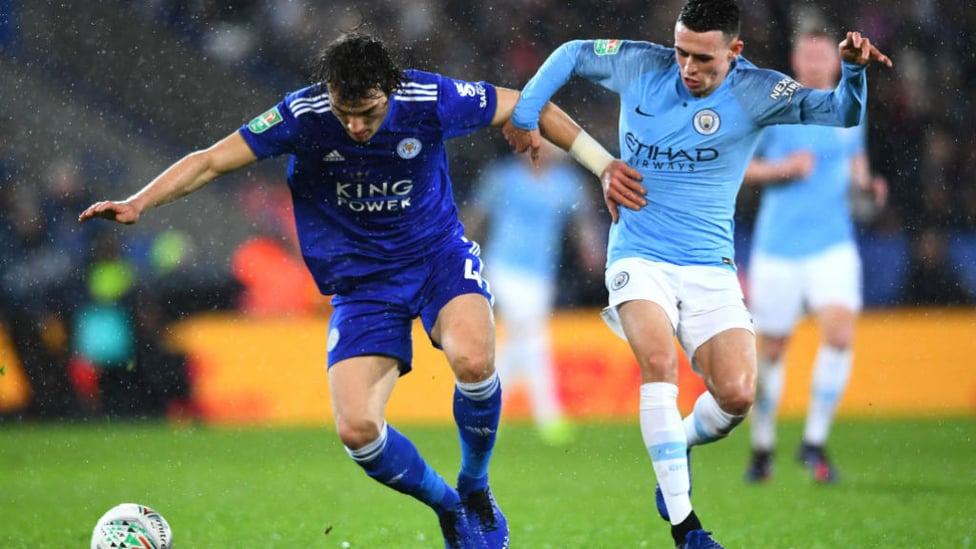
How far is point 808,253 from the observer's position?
8.80 m

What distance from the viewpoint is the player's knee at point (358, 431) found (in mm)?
5105

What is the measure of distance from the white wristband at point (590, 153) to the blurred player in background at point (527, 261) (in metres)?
5.50

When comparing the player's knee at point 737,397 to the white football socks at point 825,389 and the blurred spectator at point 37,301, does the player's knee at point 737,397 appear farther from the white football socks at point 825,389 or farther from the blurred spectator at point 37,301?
the blurred spectator at point 37,301

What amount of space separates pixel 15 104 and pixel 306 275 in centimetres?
425

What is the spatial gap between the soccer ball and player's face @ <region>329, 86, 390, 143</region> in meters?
1.59

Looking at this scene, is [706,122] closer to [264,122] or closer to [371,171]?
[371,171]

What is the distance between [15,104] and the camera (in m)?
14.7

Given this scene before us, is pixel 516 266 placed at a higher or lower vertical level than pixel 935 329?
higher

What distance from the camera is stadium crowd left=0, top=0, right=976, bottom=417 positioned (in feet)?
40.7

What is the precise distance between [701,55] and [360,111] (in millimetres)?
1394

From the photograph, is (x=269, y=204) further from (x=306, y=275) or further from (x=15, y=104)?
(x=15, y=104)

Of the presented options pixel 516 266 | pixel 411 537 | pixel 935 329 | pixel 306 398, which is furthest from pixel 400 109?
pixel 935 329

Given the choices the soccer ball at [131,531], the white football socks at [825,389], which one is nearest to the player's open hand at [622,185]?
the soccer ball at [131,531]

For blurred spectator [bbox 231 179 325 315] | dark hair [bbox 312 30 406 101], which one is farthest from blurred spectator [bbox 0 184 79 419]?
dark hair [bbox 312 30 406 101]
